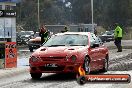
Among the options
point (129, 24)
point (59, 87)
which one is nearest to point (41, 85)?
point (59, 87)

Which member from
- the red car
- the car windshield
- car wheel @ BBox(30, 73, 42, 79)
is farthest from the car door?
car wheel @ BBox(30, 73, 42, 79)

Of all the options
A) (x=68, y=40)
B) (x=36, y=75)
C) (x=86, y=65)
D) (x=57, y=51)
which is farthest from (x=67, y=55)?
(x=68, y=40)

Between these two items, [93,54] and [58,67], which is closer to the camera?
[58,67]

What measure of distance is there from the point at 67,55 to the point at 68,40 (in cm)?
151

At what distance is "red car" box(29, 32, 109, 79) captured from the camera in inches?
553

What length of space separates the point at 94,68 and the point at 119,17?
8088 cm

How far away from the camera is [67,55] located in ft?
46.2

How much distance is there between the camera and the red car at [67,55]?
14.0 m

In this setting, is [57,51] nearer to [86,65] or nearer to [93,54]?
[86,65]

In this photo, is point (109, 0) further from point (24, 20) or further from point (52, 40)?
point (52, 40)

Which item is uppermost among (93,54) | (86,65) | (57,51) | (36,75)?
(57,51)

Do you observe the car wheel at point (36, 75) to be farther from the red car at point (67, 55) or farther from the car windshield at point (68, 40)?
the car windshield at point (68, 40)

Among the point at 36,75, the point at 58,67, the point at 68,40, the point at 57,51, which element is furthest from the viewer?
the point at 68,40

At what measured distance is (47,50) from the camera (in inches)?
569
